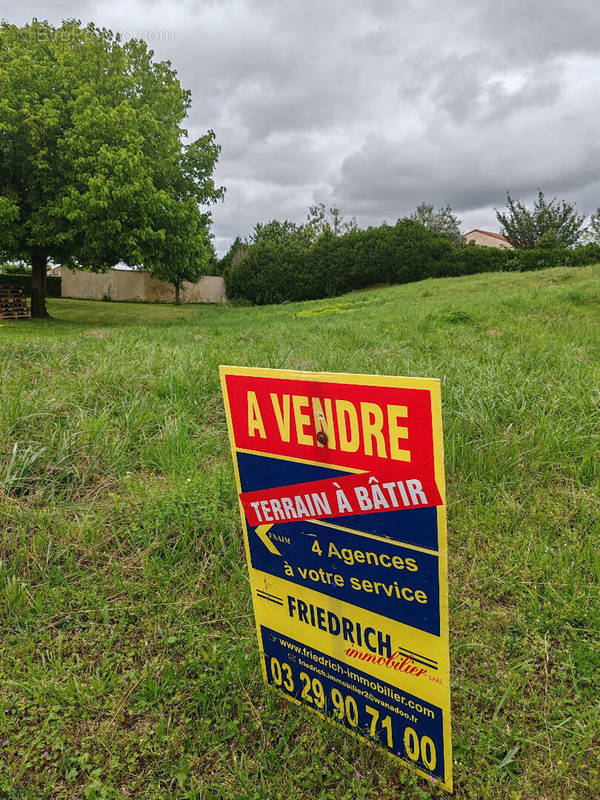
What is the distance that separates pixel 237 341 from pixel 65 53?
1167 centimetres

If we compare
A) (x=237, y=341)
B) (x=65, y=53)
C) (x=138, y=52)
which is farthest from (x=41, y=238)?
(x=237, y=341)

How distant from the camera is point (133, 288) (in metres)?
29.1

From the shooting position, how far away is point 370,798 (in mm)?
1287

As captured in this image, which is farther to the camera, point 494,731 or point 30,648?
point 30,648

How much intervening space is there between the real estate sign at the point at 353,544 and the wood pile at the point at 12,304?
595 inches

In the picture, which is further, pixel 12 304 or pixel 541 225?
pixel 541 225

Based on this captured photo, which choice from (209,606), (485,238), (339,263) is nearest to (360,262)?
(339,263)

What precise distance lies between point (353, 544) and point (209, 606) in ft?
3.40

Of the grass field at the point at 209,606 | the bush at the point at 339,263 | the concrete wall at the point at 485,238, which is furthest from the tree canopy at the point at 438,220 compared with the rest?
the grass field at the point at 209,606

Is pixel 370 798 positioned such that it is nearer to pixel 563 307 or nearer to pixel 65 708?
pixel 65 708

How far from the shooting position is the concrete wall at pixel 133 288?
91.0 ft

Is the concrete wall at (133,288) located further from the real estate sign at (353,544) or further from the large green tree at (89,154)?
the real estate sign at (353,544)

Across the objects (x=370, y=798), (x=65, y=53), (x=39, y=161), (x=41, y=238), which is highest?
(x=65, y=53)

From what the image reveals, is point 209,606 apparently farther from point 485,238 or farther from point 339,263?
point 485,238
